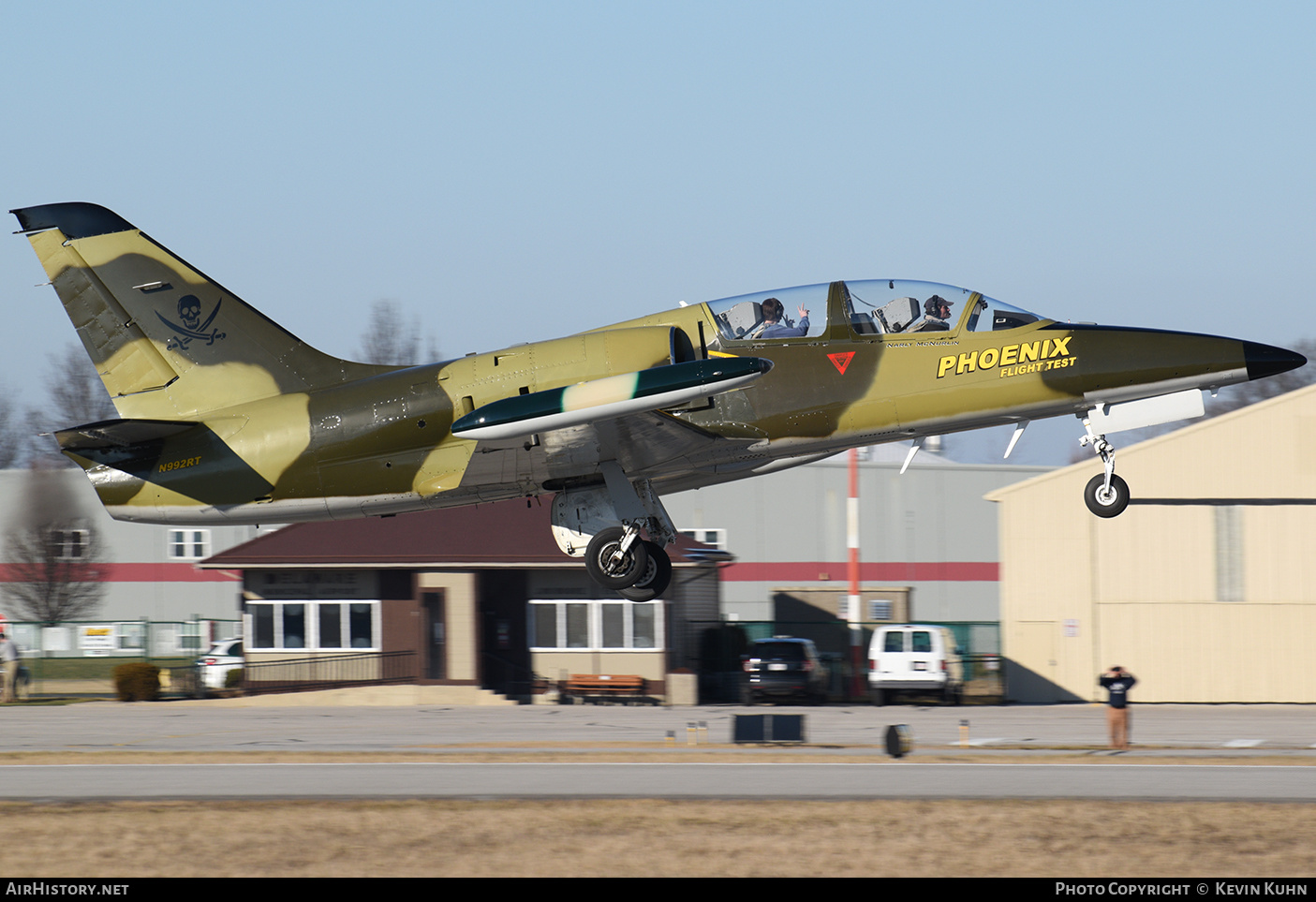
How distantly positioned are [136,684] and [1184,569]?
2987 cm

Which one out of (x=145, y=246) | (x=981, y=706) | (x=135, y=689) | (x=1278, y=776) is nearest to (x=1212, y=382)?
(x=1278, y=776)

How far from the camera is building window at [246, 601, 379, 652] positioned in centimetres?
3966

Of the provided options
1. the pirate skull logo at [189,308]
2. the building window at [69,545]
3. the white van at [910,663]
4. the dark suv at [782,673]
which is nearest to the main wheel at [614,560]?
the pirate skull logo at [189,308]

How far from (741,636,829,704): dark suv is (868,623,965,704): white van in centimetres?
158

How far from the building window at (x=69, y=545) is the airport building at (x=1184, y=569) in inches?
1282

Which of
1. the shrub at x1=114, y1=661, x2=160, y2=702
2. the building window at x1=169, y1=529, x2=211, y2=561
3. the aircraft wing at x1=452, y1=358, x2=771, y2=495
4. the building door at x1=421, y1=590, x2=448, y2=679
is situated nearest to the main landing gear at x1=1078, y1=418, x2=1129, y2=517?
the aircraft wing at x1=452, y1=358, x2=771, y2=495

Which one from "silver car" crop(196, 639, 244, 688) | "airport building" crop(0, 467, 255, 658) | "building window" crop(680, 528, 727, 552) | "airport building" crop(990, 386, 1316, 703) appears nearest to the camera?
"airport building" crop(990, 386, 1316, 703)

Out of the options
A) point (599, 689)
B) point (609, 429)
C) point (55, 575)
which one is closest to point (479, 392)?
point (609, 429)

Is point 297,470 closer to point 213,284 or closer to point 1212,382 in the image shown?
point 213,284

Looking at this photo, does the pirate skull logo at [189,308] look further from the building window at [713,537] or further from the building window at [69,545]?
the building window at [713,537]

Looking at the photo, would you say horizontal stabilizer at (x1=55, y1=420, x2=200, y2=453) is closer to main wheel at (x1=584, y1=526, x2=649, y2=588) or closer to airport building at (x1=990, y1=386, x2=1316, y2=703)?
main wheel at (x1=584, y1=526, x2=649, y2=588)

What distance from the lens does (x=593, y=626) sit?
39188mm

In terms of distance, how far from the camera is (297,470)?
54.5ft

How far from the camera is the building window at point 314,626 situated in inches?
1561
